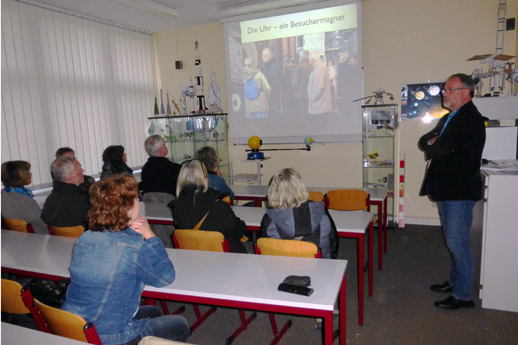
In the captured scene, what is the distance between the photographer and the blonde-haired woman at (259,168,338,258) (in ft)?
7.62

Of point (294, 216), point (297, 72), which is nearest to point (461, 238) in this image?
point (294, 216)

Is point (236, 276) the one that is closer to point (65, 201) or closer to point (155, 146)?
point (65, 201)

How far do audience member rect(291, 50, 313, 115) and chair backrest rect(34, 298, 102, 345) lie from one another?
14.5ft

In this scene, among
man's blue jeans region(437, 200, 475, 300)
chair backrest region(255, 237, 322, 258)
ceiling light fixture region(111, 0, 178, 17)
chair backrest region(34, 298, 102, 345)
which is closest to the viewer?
chair backrest region(34, 298, 102, 345)

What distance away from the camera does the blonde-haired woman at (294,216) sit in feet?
7.62

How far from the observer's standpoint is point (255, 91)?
5684 millimetres

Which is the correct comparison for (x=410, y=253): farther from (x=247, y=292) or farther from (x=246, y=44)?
(x=246, y=44)

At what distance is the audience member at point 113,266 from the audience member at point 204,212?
0.86 meters

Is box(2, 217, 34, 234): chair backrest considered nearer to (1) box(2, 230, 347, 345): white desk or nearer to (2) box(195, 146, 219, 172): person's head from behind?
(1) box(2, 230, 347, 345): white desk

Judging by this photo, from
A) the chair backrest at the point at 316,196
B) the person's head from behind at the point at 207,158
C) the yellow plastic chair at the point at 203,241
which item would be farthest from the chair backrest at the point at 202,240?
the chair backrest at the point at 316,196

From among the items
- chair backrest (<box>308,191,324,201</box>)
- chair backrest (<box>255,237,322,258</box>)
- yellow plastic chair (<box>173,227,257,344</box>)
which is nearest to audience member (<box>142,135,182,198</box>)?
yellow plastic chair (<box>173,227,257,344</box>)

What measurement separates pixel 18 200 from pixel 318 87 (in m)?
3.93

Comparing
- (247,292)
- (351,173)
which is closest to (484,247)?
(247,292)

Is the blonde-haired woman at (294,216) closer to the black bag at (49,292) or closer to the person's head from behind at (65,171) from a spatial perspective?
the black bag at (49,292)
